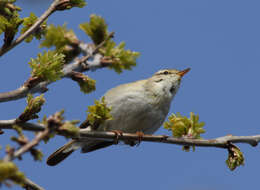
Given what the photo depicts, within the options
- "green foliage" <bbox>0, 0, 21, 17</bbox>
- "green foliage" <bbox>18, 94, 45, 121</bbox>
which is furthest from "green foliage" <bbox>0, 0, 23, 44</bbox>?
"green foliage" <bbox>18, 94, 45, 121</bbox>

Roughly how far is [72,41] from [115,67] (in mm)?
632

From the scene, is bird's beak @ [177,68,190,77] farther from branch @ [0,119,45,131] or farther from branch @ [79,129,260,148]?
branch @ [0,119,45,131]

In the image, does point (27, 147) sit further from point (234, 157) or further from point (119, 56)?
point (119, 56)

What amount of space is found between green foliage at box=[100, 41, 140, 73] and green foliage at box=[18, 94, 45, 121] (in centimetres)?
108

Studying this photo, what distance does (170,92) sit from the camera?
5.45m

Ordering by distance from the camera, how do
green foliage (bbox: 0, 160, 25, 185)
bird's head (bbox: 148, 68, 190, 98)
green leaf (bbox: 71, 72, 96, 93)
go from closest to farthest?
green foliage (bbox: 0, 160, 25, 185) < green leaf (bbox: 71, 72, 96, 93) < bird's head (bbox: 148, 68, 190, 98)

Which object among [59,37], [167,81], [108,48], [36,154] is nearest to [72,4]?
[108,48]

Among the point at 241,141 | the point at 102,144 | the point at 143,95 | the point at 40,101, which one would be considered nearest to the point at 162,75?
the point at 143,95

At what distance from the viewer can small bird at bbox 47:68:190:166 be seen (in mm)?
4672

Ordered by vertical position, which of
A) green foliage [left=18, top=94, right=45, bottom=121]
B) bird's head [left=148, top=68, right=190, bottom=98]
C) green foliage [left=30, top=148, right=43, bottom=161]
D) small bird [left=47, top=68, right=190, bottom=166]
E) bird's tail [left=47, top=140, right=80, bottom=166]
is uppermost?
bird's head [left=148, top=68, right=190, bottom=98]

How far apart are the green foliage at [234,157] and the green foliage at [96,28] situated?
173cm

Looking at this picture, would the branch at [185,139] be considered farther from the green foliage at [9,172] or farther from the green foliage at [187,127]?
the green foliage at [9,172]

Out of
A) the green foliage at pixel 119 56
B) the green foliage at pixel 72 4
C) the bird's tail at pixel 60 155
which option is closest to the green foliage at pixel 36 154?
the green foliage at pixel 72 4

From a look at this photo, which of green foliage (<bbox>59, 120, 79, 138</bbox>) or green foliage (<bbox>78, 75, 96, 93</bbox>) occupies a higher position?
green foliage (<bbox>78, 75, 96, 93</bbox>)
